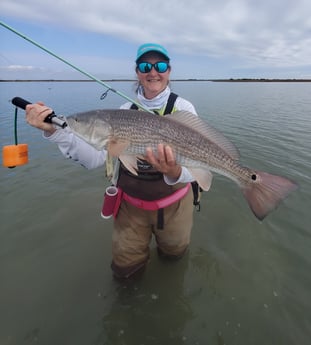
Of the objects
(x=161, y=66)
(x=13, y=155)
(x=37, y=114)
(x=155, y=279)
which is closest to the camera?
(x=37, y=114)

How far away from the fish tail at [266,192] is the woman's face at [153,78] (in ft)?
6.52

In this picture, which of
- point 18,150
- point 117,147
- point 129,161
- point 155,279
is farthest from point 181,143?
point 155,279

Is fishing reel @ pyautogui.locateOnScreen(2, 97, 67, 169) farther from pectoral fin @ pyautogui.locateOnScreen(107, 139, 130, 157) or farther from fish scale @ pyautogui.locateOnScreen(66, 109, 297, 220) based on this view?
pectoral fin @ pyautogui.locateOnScreen(107, 139, 130, 157)

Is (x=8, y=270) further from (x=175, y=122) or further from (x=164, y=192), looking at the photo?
(x=175, y=122)

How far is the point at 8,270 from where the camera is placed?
5.01 meters

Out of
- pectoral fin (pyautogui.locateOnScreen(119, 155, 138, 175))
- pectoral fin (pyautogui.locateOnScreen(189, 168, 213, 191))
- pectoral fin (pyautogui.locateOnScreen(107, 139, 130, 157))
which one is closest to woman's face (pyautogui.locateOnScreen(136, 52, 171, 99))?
pectoral fin (pyautogui.locateOnScreen(107, 139, 130, 157))

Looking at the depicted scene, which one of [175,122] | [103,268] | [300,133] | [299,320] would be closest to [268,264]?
[299,320]

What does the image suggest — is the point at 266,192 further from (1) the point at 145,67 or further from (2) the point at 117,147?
Result: (1) the point at 145,67

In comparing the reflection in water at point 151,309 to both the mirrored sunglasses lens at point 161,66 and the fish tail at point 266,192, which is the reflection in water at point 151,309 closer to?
the fish tail at point 266,192

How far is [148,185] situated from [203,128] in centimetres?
118

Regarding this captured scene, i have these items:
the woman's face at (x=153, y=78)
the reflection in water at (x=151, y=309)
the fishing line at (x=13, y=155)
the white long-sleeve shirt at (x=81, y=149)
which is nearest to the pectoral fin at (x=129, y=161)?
the white long-sleeve shirt at (x=81, y=149)

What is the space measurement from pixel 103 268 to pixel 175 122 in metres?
3.59

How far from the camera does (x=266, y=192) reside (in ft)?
10.7

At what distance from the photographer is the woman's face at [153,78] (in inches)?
146
